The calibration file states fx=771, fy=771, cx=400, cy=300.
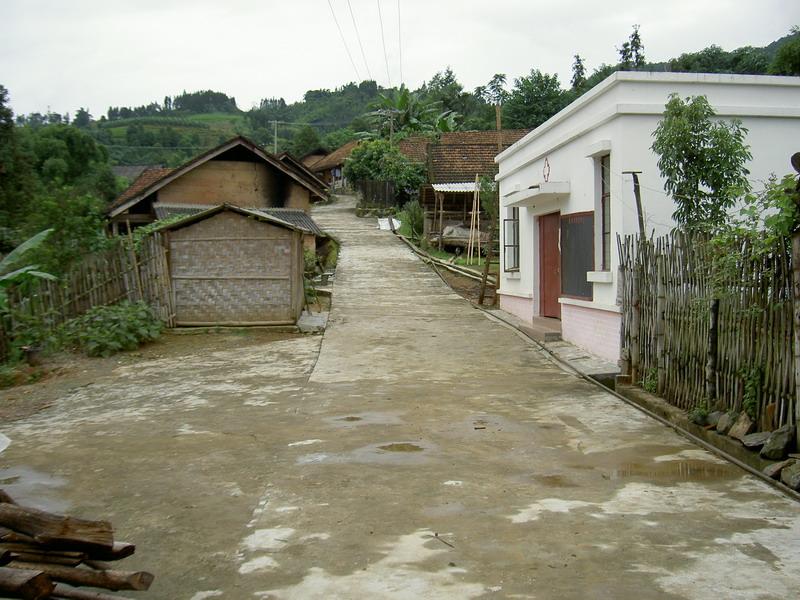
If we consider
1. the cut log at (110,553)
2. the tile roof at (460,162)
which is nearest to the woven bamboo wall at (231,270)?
the cut log at (110,553)

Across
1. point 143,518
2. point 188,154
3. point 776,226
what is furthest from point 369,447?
point 188,154

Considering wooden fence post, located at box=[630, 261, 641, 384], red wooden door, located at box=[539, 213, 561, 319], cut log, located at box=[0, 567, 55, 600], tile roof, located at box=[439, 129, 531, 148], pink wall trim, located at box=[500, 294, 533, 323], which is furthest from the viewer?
tile roof, located at box=[439, 129, 531, 148]

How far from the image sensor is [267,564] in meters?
4.04

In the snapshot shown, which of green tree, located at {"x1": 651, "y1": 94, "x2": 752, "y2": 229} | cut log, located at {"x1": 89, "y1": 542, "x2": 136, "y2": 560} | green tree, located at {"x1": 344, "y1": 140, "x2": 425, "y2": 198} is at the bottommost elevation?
cut log, located at {"x1": 89, "y1": 542, "x2": 136, "y2": 560}

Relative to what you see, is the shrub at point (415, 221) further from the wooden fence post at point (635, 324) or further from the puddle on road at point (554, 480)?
the puddle on road at point (554, 480)

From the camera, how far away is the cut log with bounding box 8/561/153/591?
131 inches

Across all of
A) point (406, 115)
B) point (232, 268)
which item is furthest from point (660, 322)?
Result: point (406, 115)

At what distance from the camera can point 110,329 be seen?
12.4m

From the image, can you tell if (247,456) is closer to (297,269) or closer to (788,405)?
(788,405)

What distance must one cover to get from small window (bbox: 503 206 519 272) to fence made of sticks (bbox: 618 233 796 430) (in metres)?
7.37

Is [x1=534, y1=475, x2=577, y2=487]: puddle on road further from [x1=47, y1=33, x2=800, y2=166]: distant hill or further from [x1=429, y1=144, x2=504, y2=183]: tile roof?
[x1=47, y1=33, x2=800, y2=166]: distant hill

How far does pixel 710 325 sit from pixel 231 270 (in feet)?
30.9

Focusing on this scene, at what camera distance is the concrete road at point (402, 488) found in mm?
3855

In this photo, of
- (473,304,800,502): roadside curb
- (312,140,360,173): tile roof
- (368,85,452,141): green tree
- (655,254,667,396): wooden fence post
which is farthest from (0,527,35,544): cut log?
(312,140,360,173): tile roof
